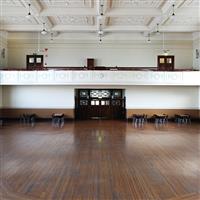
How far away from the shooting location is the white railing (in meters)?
15.6

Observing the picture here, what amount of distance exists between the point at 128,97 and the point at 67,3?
7.35 m

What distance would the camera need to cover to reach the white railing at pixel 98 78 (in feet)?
51.3

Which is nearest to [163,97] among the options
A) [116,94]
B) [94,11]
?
[116,94]

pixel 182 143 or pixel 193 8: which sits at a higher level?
pixel 193 8

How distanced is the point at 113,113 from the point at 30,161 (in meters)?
11.4

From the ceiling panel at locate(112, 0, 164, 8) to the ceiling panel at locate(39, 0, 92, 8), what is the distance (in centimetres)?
118

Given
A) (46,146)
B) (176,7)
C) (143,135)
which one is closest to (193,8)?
(176,7)

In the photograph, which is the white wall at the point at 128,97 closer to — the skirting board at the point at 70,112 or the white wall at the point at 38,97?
the white wall at the point at 38,97

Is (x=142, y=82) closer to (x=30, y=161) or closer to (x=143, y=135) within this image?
(x=143, y=135)

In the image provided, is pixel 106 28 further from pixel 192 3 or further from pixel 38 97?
pixel 38 97

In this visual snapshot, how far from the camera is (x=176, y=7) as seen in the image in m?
11.9

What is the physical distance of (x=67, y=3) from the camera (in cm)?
1211

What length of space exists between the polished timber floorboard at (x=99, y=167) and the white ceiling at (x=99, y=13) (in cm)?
539

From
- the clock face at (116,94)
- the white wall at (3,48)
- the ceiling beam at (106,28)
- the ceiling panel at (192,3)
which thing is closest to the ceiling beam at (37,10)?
the ceiling beam at (106,28)
